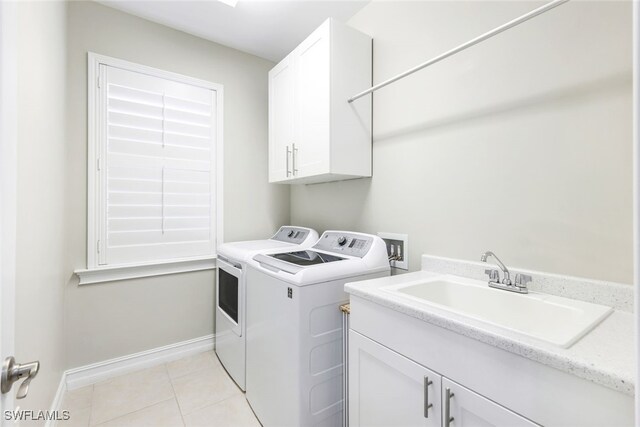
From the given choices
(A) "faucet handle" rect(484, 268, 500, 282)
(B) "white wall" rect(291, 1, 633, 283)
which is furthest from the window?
(A) "faucet handle" rect(484, 268, 500, 282)

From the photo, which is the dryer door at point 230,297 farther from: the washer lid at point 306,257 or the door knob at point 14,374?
the door knob at point 14,374

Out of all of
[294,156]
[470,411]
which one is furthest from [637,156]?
[294,156]

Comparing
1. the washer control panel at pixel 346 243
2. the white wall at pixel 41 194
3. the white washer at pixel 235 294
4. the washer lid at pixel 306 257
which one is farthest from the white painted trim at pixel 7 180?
the washer control panel at pixel 346 243

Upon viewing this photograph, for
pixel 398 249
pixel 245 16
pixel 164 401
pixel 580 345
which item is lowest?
pixel 164 401

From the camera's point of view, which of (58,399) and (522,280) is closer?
(522,280)

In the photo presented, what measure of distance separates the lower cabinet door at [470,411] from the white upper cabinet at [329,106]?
4.05ft

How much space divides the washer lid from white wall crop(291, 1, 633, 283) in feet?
1.36

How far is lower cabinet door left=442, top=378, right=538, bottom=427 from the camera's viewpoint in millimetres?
738

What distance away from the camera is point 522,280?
3.85 ft

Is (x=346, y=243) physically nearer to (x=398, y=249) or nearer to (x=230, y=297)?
(x=398, y=249)

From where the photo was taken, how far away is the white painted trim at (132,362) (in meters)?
1.95

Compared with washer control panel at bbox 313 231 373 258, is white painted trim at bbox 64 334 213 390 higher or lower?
lower

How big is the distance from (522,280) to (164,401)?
2.14m

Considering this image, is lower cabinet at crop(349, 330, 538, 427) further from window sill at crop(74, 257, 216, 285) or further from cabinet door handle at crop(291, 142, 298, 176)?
window sill at crop(74, 257, 216, 285)
